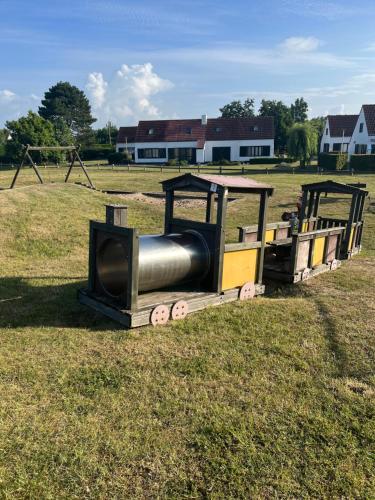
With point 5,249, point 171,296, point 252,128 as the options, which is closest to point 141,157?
point 252,128

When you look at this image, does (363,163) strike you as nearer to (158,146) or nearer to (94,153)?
(158,146)

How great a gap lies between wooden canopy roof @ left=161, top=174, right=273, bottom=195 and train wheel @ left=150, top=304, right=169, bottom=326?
6.26ft

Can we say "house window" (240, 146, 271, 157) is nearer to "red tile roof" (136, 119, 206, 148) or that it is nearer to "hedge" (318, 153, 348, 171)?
"red tile roof" (136, 119, 206, 148)

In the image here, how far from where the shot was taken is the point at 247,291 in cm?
705

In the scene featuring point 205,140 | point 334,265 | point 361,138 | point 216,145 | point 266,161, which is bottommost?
point 334,265

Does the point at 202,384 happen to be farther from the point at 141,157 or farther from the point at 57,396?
the point at 141,157

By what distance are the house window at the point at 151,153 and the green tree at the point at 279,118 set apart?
22.5 meters

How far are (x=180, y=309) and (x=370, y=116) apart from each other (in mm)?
52982

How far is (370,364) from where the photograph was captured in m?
4.96

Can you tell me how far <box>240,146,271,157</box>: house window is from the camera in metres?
56.9

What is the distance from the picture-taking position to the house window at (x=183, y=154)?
56719mm

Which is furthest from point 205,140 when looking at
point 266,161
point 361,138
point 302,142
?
point 361,138

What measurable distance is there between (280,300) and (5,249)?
21.5 ft

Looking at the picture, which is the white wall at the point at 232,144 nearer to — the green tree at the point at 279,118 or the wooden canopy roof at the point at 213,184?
the green tree at the point at 279,118
